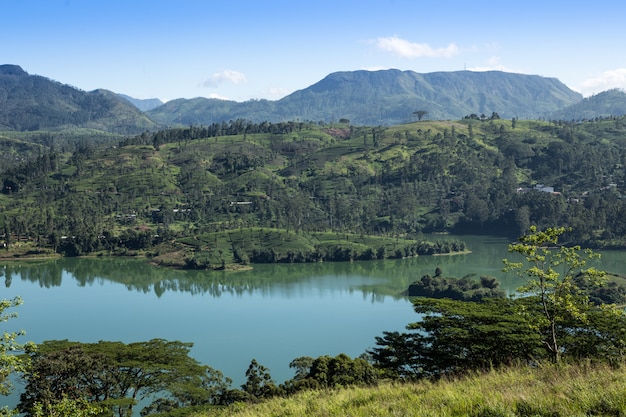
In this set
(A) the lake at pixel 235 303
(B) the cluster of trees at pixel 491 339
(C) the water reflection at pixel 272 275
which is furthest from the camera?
(C) the water reflection at pixel 272 275

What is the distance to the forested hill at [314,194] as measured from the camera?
12531cm

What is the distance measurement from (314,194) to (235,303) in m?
84.6

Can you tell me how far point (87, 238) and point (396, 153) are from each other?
100 meters

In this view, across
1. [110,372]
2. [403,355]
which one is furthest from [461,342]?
[110,372]

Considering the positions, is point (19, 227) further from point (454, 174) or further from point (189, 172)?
point (454, 174)

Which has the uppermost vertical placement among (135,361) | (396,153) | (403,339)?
(396,153)

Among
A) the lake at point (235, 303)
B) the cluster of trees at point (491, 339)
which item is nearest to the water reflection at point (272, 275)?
the lake at point (235, 303)

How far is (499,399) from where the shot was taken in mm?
10570

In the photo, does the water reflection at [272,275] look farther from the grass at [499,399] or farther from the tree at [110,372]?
the grass at [499,399]

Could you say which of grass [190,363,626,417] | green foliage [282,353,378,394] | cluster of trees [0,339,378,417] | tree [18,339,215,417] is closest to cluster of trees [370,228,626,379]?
green foliage [282,353,378,394]

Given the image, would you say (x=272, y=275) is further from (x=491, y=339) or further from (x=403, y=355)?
(x=491, y=339)

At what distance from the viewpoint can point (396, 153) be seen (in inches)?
7392

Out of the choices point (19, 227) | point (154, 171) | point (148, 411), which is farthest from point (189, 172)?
point (148, 411)

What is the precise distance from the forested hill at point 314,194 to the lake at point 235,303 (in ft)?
37.1
